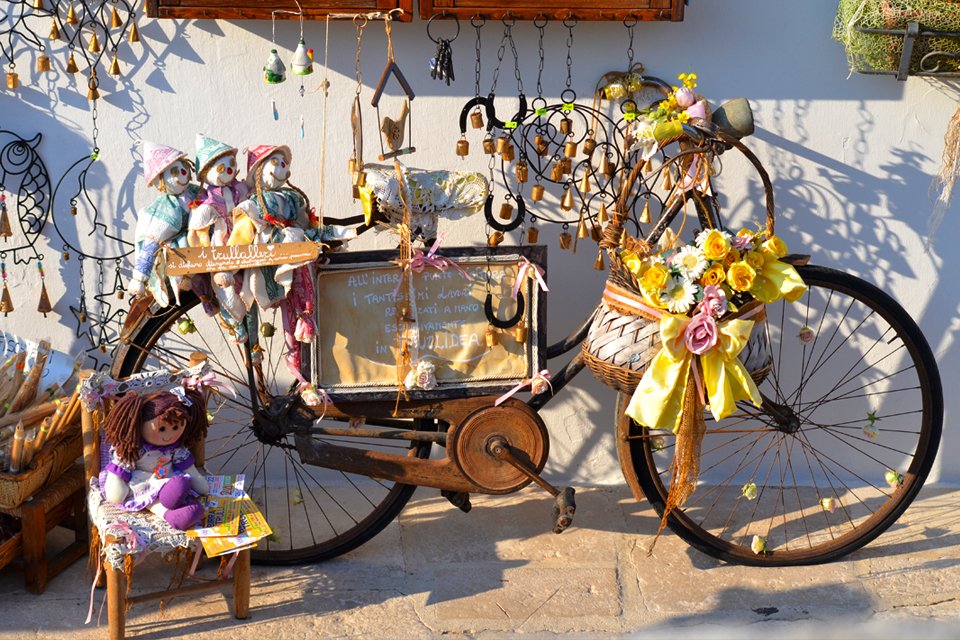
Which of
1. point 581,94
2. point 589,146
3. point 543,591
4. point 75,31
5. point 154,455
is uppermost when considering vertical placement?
point 75,31

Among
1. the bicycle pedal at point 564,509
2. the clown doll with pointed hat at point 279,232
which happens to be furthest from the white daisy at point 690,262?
the clown doll with pointed hat at point 279,232

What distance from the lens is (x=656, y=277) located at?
402cm

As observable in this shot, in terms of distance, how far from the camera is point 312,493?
522cm

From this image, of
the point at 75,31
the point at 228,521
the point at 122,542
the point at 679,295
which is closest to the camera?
the point at 122,542

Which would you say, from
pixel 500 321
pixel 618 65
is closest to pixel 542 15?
pixel 618 65

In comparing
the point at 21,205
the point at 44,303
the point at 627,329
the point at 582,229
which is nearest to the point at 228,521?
the point at 44,303

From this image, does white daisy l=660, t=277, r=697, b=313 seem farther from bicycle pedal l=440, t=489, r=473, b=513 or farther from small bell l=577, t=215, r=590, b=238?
bicycle pedal l=440, t=489, r=473, b=513

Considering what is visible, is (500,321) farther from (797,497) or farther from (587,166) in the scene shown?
(797,497)

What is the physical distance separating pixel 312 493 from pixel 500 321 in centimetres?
143

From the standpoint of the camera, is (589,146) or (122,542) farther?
(589,146)

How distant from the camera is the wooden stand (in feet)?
14.3

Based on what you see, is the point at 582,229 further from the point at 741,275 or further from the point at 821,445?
the point at 821,445

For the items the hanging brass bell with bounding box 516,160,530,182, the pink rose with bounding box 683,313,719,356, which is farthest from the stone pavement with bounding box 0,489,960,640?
the hanging brass bell with bounding box 516,160,530,182

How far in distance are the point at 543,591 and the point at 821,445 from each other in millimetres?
1622
